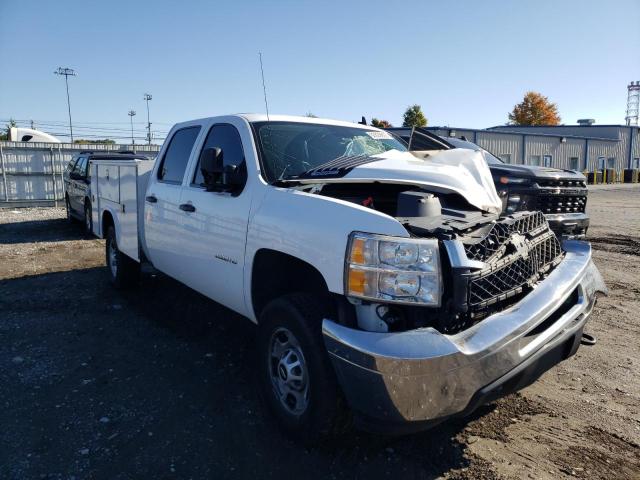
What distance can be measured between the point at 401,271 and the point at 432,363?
0.45 metres

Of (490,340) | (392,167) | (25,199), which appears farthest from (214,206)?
(25,199)

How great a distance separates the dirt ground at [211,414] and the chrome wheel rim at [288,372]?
27 cm

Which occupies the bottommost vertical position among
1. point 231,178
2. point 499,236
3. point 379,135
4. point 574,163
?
point 499,236

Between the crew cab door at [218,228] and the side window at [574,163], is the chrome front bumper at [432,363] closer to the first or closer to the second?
the crew cab door at [218,228]

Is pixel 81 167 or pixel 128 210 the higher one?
pixel 81 167

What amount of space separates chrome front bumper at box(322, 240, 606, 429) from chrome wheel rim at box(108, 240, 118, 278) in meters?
4.68

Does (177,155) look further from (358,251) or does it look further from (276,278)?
(358,251)

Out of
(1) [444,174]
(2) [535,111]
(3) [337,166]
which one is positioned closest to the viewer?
(1) [444,174]

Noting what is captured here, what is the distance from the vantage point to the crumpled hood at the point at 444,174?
3.12 metres

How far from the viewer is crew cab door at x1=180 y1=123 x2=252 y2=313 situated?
347 centimetres

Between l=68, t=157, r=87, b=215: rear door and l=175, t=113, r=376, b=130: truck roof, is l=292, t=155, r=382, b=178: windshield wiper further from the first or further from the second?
l=68, t=157, r=87, b=215: rear door

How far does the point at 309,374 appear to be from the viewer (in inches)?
105

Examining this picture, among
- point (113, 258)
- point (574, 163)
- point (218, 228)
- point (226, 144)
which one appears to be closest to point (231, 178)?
point (218, 228)

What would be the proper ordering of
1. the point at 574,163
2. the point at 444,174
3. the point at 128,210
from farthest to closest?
the point at 574,163 → the point at 128,210 → the point at 444,174
